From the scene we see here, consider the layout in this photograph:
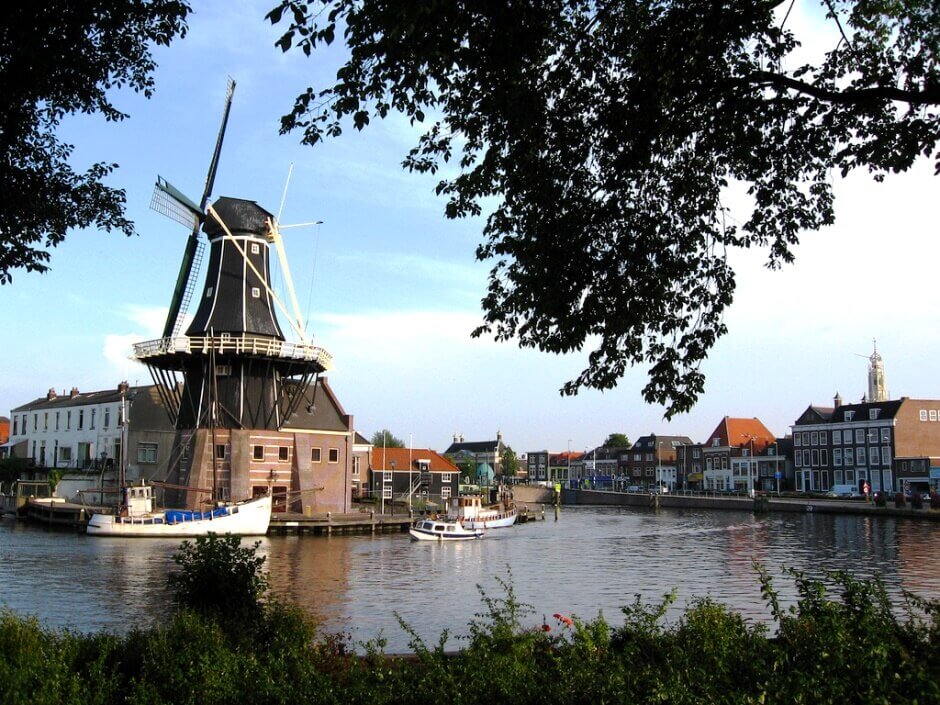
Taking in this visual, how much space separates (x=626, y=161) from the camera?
10.8m

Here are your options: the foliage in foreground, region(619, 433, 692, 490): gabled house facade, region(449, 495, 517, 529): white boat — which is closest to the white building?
region(449, 495, 517, 529): white boat

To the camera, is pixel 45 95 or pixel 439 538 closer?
pixel 45 95

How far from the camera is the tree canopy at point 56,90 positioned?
10.4 meters

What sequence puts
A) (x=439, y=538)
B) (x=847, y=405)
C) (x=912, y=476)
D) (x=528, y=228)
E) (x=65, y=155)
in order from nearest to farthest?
(x=528, y=228) < (x=65, y=155) < (x=439, y=538) < (x=912, y=476) < (x=847, y=405)

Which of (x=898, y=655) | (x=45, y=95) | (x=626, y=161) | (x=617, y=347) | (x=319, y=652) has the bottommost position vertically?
(x=319, y=652)

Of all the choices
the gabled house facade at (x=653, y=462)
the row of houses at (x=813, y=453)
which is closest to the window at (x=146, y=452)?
the row of houses at (x=813, y=453)

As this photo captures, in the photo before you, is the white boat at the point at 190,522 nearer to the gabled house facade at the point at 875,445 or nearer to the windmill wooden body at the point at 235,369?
the windmill wooden body at the point at 235,369

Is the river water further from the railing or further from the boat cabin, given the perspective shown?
the railing

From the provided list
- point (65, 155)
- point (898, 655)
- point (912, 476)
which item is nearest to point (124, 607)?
point (65, 155)

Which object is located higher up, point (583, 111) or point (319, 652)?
point (583, 111)

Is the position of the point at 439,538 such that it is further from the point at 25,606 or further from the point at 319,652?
the point at 319,652

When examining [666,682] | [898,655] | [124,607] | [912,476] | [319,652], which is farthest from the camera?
[912,476]

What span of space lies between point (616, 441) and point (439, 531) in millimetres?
140380

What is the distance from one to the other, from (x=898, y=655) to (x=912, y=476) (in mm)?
88314
